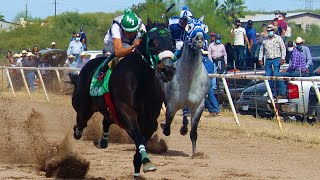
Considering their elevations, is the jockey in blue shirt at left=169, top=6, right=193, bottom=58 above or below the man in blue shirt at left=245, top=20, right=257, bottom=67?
above

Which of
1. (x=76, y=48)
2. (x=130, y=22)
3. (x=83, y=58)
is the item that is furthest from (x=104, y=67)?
(x=76, y=48)

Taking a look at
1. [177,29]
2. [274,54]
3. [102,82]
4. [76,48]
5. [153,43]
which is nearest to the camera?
[153,43]

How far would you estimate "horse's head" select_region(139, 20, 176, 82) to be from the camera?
834cm

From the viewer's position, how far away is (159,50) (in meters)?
8.54

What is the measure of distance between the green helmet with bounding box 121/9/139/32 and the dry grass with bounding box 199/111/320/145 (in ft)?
18.0

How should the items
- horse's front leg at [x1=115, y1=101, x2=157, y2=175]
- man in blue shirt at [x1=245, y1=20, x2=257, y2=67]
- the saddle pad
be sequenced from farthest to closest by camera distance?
man in blue shirt at [x1=245, y1=20, x2=257, y2=67], the saddle pad, horse's front leg at [x1=115, y1=101, x2=157, y2=175]

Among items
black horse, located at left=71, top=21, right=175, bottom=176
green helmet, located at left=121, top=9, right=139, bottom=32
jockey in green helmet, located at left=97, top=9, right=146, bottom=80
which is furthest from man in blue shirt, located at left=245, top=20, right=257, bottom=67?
black horse, located at left=71, top=21, right=175, bottom=176

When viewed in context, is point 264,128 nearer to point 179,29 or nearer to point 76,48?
point 179,29

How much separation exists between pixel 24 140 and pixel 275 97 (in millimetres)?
5204

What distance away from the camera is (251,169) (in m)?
10.8

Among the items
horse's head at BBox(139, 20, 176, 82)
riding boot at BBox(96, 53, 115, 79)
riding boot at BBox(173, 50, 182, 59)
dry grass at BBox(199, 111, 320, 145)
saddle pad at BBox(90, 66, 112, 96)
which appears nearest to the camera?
horse's head at BBox(139, 20, 176, 82)

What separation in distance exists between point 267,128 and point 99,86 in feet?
20.6

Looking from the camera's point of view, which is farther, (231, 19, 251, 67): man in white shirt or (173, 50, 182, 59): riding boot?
(231, 19, 251, 67): man in white shirt

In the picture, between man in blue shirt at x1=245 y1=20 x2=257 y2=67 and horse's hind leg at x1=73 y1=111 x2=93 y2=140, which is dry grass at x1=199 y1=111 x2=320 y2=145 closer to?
horse's hind leg at x1=73 y1=111 x2=93 y2=140
